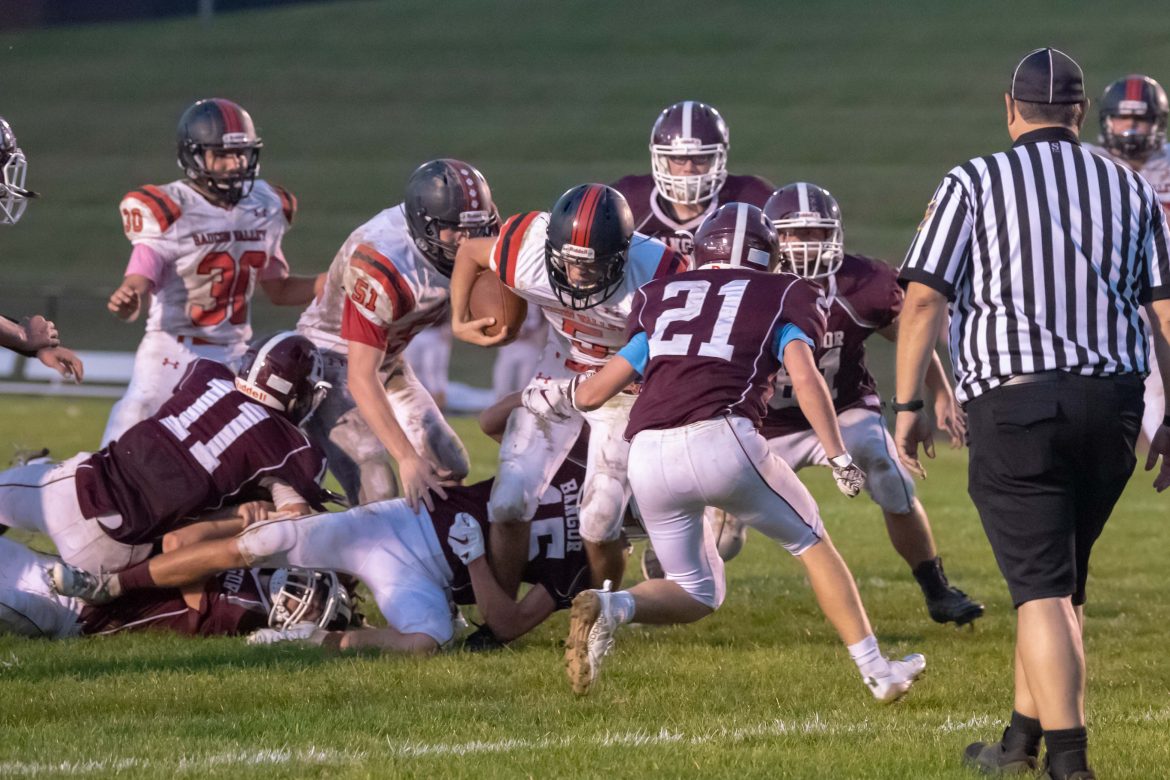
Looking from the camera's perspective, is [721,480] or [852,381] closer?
[721,480]

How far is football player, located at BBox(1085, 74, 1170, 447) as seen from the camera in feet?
27.8

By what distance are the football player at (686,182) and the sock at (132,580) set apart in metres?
2.42

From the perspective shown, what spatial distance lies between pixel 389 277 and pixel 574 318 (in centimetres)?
75

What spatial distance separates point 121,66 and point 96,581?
33182mm

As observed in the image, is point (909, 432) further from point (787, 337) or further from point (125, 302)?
point (125, 302)

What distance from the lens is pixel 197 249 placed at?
23.6 ft

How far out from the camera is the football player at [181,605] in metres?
5.71

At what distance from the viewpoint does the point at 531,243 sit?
5.70 meters

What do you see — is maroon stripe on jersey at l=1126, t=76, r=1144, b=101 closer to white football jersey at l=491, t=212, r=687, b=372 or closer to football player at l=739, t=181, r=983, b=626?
football player at l=739, t=181, r=983, b=626

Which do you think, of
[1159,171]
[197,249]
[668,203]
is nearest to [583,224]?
[668,203]

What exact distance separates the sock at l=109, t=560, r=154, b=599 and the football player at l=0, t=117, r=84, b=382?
697mm

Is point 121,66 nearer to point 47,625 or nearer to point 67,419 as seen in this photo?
point 67,419

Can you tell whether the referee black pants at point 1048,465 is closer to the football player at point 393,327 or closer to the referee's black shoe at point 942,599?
the referee's black shoe at point 942,599

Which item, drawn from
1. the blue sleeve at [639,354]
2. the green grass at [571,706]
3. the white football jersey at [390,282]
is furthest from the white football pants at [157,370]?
the blue sleeve at [639,354]
